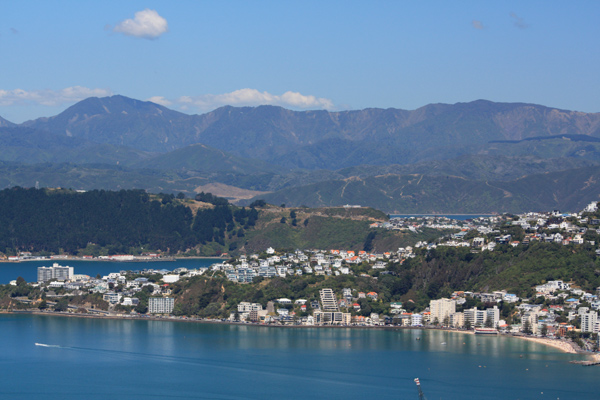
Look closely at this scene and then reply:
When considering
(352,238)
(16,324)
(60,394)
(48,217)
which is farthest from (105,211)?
(60,394)

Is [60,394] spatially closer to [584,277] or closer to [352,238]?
[584,277]

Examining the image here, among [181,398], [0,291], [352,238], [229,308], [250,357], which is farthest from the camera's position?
[352,238]

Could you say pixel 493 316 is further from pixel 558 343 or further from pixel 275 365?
pixel 275 365

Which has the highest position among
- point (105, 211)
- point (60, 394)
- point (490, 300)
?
point (105, 211)

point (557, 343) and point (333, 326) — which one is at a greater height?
point (333, 326)

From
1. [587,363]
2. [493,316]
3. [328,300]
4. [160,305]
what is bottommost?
[587,363]

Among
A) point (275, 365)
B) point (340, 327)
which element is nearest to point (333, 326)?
point (340, 327)
